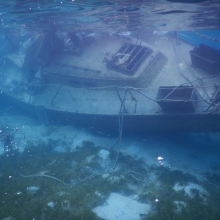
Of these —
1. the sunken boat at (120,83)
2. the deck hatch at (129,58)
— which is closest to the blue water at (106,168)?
the sunken boat at (120,83)

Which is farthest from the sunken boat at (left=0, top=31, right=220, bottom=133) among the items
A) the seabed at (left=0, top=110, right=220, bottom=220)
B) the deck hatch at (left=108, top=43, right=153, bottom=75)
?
the seabed at (left=0, top=110, right=220, bottom=220)

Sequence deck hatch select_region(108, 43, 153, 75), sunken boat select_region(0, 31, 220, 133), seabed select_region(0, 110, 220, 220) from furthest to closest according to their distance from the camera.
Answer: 1. deck hatch select_region(108, 43, 153, 75)
2. sunken boat select_region(0, 31, 220, 133)
3. seabed select_region(0, 110, 220, 220)

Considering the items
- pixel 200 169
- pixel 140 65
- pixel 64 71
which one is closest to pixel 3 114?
pixel 64 71

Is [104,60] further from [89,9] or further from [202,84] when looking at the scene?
[202,84]

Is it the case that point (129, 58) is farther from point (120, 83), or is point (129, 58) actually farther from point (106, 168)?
point (106, 168)

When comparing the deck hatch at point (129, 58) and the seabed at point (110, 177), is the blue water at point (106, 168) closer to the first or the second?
the seabed at point (110, 177)

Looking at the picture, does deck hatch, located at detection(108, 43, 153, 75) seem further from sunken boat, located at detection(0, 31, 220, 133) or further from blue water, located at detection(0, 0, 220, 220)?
blue water, located at detection(0, 0, 220, 220)
